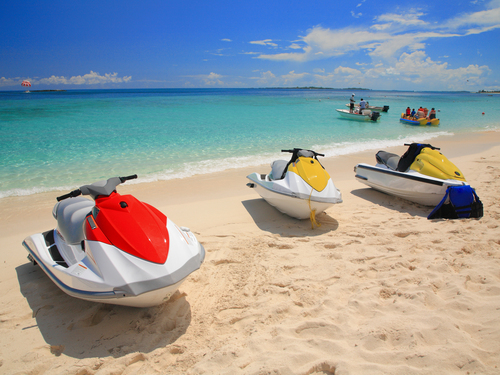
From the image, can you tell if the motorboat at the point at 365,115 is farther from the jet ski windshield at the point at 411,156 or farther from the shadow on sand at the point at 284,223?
the shadow on sand at the point at 284,223

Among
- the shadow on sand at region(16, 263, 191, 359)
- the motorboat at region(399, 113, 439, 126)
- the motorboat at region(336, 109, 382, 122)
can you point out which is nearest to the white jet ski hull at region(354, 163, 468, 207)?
the shadow on sand at region(16, 263, 191, 359)

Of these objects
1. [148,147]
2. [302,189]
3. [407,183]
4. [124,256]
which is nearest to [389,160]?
[407,183]

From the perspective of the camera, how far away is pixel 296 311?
102 inches

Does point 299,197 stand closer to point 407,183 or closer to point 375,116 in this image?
point 407,183

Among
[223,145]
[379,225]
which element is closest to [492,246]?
[379,225]

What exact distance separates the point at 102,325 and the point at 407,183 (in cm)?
551

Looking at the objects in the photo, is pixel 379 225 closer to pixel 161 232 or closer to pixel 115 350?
pixel 161 232

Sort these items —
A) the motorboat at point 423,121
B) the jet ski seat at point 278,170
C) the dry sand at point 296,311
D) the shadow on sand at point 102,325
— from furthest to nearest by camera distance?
the motorboat at point 423,121
the jet ski seat at point 278,170
the shadow on sand at point 102,325
the dry sand at point 296,311

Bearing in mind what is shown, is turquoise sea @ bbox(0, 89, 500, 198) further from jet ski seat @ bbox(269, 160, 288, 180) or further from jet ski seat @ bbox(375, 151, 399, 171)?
jet ski seat @ bbox(375, 151, 399, 171)

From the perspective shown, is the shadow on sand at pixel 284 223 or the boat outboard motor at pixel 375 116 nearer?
the shadow on sand at pixel 284 223

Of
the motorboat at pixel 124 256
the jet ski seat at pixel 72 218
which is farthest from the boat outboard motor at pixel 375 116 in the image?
the jet ski seat at pixel 72 218

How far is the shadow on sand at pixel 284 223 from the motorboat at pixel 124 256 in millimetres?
1977

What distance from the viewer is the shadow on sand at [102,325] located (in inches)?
92.5

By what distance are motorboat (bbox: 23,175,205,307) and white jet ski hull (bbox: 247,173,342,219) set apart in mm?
2031
